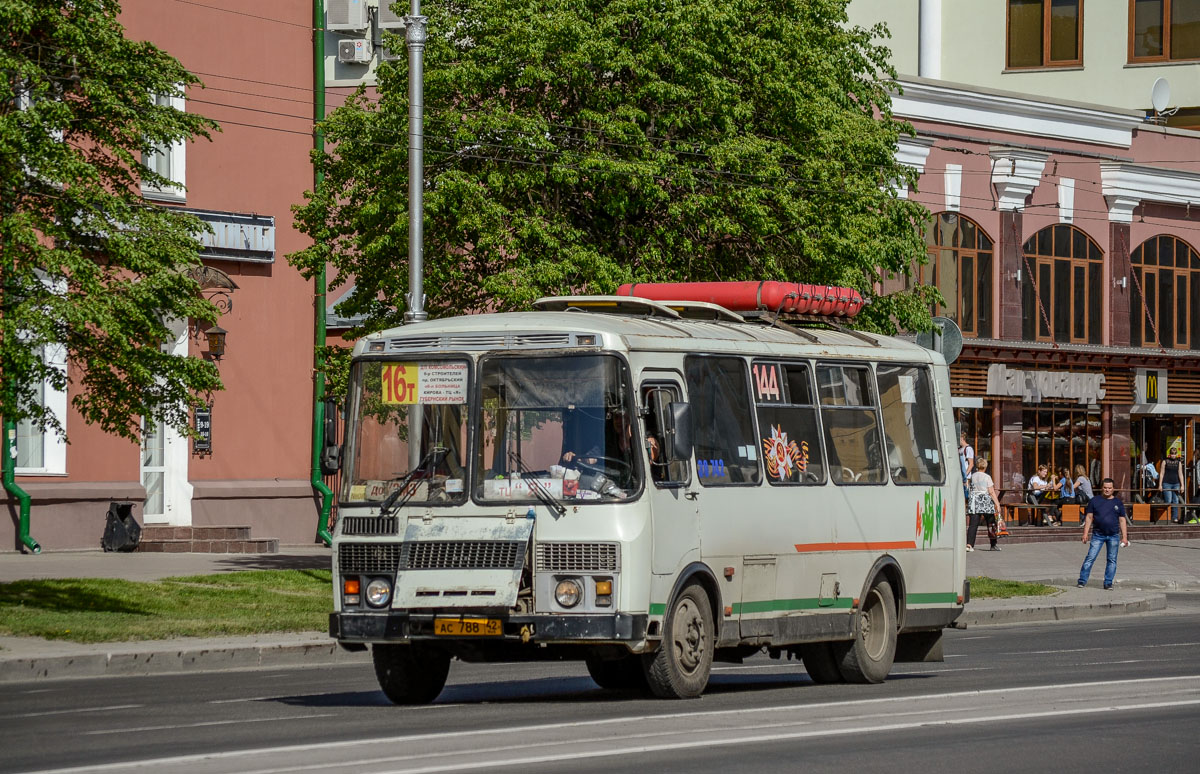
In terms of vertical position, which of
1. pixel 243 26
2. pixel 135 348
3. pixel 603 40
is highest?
pixel 243 26

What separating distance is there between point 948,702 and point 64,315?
9.05 meters

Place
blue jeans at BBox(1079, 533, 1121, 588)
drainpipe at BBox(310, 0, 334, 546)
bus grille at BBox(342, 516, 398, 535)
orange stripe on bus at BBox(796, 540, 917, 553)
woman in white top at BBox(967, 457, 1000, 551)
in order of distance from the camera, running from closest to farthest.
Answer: bus grille at BBox(342, 516, 398, 535)
orange stripe on bus at BBox(796, 540, 917, 553)
blue jeans at BBox(1079, 533, 1121, 588)
drainpipe at BBox(310, 0, 334, 546)
woman in white top at BBox(967, 457, 1000, 551)

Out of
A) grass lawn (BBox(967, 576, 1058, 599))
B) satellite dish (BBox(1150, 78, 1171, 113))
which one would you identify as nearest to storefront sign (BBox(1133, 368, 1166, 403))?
satellite dish (BBox(1150, 78, 1171, 113))

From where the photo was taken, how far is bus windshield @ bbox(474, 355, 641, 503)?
1334cm

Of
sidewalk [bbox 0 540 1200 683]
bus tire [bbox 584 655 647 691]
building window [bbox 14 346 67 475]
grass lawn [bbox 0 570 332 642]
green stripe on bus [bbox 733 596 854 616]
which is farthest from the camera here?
building window [bbox 14 346 67 475]

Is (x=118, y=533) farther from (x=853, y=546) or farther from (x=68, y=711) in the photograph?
(x=853, y=546)

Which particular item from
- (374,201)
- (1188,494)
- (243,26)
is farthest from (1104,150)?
(374,201)

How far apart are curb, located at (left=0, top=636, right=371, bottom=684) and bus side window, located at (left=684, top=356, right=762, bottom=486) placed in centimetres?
594

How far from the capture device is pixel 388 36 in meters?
27.5

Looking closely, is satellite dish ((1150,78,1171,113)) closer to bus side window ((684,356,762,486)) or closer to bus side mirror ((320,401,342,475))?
bus side window ((684,356,762,486))

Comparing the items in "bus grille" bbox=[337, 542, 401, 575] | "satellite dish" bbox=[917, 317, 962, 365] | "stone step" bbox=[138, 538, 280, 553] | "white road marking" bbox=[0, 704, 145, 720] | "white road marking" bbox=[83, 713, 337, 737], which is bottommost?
"white road marking" bbox=[0, 704, 145, 720]

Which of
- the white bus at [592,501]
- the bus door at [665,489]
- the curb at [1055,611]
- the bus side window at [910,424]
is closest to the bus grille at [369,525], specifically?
the white bus at [592,501]

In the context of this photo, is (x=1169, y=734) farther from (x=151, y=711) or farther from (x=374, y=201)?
(x=374, y=201)

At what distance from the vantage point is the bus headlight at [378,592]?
1348 cm
